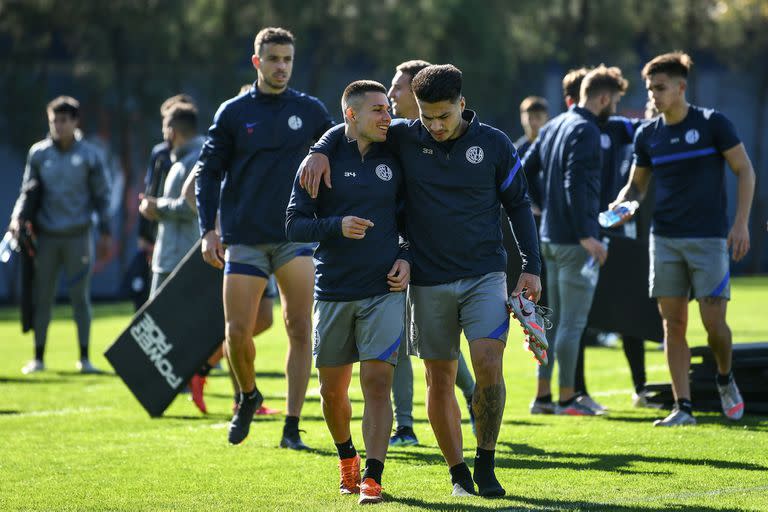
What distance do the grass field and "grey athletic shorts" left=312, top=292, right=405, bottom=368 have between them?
68cm

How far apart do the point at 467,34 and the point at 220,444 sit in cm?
2738

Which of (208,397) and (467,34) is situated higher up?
(467,34)

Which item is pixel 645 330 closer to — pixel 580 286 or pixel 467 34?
pixel 580 286

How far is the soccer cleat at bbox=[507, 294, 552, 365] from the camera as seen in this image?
6242 millimetres

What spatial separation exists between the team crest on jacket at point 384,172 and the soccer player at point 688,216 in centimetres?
286

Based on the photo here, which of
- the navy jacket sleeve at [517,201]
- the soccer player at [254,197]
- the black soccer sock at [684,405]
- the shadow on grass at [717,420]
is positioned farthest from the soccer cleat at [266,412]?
the navy jacket sleeve at [517,201]

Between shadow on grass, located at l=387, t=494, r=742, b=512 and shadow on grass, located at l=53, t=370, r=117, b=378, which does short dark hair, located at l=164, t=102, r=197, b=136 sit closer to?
shadow on grass, located at l=53, t=370, r=117, b=378

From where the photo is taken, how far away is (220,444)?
27.1 feet

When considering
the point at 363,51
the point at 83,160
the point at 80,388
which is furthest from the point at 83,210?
the point at 363,51

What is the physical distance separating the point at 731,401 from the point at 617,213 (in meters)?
1.45

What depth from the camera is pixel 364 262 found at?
245 inches

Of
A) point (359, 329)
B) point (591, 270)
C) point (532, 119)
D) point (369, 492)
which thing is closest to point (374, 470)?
point (369, 492)

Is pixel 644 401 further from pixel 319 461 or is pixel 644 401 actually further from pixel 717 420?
pixel 319 461

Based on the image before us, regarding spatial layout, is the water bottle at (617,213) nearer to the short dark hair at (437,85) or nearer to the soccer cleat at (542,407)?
the soccer cleat at (542,407)
